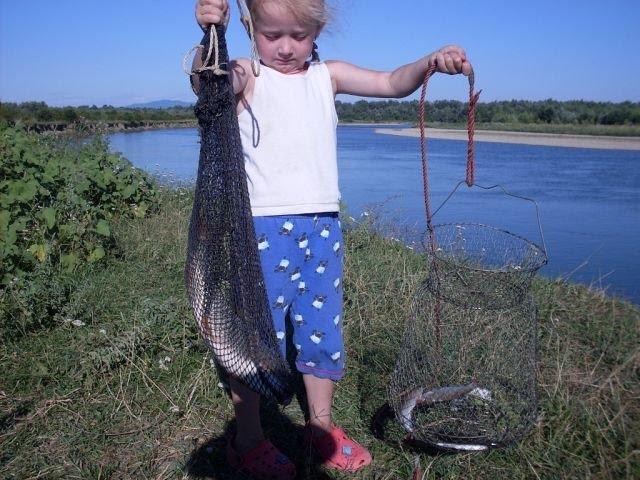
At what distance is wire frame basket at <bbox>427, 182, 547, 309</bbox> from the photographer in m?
2.28

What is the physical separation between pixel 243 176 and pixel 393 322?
1575 mm

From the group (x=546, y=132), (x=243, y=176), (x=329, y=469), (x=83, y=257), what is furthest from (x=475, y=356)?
(x=546, y=132)

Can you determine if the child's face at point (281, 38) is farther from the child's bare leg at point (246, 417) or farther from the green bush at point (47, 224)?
the green bush at point (47, 224)

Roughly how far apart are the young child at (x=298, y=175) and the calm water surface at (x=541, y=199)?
2.53 metres

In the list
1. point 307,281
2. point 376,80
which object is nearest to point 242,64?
point 376,80

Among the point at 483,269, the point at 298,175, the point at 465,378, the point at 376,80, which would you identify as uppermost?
the point at 376,80

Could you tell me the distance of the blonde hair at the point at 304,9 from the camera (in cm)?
185

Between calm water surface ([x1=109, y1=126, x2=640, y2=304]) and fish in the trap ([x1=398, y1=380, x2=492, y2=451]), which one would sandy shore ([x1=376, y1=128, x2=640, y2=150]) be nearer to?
calm water surface ([x1=109, y1=126, x2=640, y2=304])

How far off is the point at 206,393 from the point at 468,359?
1.21 m

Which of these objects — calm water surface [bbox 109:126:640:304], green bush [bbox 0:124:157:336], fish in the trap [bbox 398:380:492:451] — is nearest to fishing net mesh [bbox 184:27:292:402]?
fish in the trap [bbox 398:380:492:451]

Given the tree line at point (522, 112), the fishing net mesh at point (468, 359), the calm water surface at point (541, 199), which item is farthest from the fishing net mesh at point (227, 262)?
the tree line at point (522, 112)

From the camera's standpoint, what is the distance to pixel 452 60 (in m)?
1.85

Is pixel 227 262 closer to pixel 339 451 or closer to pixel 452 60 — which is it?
pixel 339 451

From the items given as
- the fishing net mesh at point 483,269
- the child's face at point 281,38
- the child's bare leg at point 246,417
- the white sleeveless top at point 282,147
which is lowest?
the child's bare leg at point 246,417
